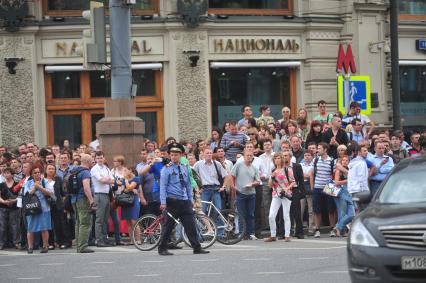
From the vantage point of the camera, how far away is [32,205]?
2162cm

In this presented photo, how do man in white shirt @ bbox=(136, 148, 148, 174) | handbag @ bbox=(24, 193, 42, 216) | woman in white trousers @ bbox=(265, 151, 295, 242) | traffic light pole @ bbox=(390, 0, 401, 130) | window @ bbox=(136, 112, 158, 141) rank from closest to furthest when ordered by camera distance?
1. handbag @ bbox=(24, 193, 42, 216)
2. woman in white trousers @ bbox=(265, 151, 295, 242)
3. man in white shirt @ bbox=(136, 148, 148, 174)
4. traffic light pole @ bbox=(390, 0, 401, 130)
5. window @ bbox=(136, 112, 158, 141)

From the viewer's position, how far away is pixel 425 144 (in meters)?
25.6

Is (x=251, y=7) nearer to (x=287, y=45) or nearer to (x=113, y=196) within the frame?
(x=287, y=45)

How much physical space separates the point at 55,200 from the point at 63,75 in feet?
31.8

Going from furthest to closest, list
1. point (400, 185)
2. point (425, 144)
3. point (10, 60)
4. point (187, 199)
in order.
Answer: point (10, 60)
point (425, 144)
point (187, 199)
point (400, 185)

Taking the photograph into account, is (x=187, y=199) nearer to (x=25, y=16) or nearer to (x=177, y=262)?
(x=177, y=262)

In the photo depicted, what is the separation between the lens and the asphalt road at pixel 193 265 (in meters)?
15.8

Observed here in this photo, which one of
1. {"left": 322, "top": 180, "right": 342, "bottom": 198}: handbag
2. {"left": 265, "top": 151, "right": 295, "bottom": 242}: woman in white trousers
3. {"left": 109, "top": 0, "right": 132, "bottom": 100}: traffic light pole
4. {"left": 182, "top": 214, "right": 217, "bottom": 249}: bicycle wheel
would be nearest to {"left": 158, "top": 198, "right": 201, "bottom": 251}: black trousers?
{"left": 182, "top": 214, "right": 217, "bottom": 249}: bicycle wheel

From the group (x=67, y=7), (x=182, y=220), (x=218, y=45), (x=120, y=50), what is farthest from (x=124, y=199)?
(x=67, y=7)

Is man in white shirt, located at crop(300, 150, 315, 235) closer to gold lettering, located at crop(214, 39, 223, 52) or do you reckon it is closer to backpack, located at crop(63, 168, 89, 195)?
backpack, located at crop(63, 168, 89, 195)

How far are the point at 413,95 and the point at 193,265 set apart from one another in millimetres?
19096

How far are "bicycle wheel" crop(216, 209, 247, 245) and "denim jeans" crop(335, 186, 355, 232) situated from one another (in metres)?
2.09

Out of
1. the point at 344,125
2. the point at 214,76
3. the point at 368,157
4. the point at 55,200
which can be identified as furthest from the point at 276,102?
the point at 55,200

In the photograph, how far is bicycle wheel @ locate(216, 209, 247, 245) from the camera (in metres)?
21.7
